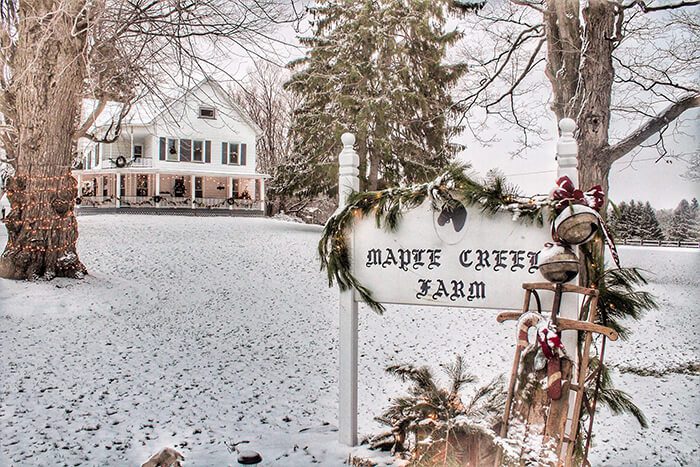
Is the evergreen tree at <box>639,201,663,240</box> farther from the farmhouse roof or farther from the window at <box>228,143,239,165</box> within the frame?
the window at <box>228,143,239,165</box>

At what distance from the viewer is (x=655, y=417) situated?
3883mm

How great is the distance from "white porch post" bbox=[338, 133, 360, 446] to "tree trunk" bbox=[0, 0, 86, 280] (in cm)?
479

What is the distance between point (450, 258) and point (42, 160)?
5.69m

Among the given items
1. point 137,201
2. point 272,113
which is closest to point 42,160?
point 272,113

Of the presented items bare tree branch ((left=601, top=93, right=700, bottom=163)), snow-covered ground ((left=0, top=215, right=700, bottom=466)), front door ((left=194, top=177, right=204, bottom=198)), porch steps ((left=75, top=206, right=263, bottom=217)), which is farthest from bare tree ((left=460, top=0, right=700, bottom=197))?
front door ((left=194, top=177, right=204, bottom=198))

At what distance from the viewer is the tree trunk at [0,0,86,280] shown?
6109mm

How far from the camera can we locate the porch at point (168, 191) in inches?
641

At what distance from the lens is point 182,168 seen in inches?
683

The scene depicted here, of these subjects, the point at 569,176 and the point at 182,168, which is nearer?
the point at 569,176

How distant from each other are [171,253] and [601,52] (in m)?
7.03

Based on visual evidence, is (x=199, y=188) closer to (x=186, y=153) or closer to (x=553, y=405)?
(x=186, y=153)

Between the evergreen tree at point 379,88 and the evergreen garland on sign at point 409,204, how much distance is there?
7.69 metres

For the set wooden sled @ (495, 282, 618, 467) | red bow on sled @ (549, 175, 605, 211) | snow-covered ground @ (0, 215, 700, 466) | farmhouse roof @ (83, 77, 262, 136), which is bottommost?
snow-covered ground @ (0, 215, 700, 466)

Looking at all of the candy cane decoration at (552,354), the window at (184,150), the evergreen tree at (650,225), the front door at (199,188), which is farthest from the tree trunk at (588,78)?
the front door at (199,188)
